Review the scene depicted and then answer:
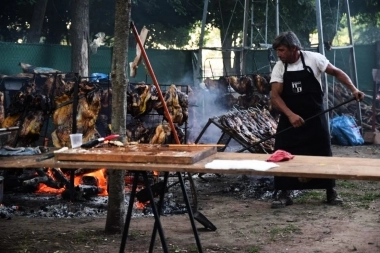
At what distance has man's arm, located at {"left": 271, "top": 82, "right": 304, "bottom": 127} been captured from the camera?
764 centimetres

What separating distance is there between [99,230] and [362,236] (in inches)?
121

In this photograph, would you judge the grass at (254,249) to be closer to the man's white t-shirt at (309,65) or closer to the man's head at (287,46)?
the man's white t-shirt at (309,65)

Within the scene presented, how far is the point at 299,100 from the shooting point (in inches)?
317

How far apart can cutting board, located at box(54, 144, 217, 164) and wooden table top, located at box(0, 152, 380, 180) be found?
0.13 ft

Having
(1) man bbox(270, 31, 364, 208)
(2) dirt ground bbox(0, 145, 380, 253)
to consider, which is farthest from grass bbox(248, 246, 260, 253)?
(1) man bbox(270, 31, 364, 208)

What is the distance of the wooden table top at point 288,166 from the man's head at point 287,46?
2915 mm

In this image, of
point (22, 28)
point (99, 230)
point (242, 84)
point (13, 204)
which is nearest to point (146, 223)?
point (99, 230)

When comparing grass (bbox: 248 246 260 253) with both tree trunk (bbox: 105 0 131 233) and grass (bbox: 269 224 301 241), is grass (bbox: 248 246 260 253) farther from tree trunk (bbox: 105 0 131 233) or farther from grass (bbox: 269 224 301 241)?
tree trunk (bbox: 105 0 131 233)

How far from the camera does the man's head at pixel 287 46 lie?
761 centimetres

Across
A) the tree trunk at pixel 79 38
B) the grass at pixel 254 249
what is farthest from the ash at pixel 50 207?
the tree trunk at pixel 79 38

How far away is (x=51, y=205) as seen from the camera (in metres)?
8.32

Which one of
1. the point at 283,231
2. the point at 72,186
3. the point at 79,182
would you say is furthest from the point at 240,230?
the point at 79,182

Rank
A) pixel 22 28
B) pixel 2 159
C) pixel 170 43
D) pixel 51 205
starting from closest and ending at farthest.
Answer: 1. pixel 2 159
2. pixel 51 205
3. pixel 22 28
4. pixel 170 43

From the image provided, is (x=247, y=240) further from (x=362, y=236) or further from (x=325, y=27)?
(x=325, y=27)
